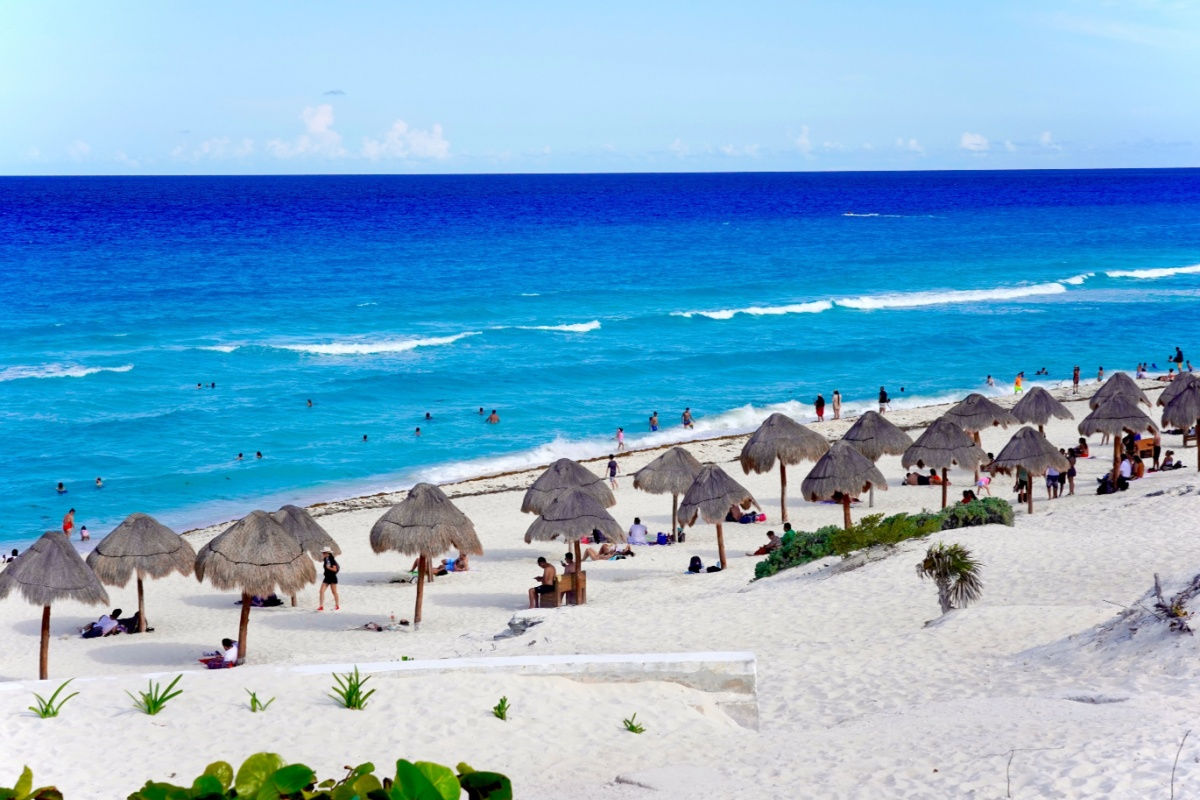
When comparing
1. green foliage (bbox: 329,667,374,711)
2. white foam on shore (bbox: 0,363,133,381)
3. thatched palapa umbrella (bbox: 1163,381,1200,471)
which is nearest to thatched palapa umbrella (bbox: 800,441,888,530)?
thatched palapa umbrella (bbox: 1163,381,1200,471)

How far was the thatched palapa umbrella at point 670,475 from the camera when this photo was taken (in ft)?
67.4

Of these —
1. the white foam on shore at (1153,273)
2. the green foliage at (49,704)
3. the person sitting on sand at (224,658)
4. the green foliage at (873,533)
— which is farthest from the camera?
the white foam on shore at (1153,273)

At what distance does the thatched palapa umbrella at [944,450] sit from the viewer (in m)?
21.2

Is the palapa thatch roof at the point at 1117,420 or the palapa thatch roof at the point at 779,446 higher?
the palapa thatch roof at the point at 1117,420

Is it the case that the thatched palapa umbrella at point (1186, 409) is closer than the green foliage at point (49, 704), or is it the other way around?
the green foliage at point (49, 704)

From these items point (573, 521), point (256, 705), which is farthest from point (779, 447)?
point (256, 705)

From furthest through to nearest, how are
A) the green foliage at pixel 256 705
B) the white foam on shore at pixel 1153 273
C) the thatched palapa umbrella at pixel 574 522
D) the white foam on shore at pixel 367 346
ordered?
the white foam on shore at pixel 1153 273 → the white foam on shore at pixel 367 346 → the thatched palapa umbrella at pixel 574 522 → the green foliage at pixel 256 705

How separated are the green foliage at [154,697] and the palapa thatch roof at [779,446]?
14.8 m

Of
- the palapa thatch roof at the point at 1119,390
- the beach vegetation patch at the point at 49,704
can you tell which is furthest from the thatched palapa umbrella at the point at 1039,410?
the beach vegetation patch at the point at 49,704

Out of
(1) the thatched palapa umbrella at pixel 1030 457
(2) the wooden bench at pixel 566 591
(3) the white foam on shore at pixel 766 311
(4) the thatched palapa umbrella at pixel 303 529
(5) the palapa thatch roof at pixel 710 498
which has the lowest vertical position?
(2) the wooden bench at pixel 566 591

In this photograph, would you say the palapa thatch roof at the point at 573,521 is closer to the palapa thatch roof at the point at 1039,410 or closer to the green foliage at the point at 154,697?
the green foliage at the point at 154,697

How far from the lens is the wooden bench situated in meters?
16.7

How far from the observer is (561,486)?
66.5 ft

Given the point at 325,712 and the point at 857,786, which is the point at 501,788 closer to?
the point at 857,786
